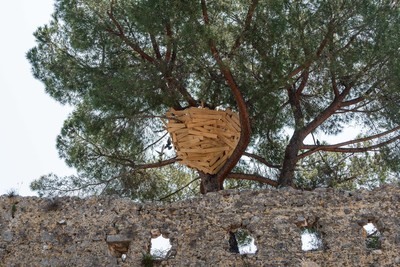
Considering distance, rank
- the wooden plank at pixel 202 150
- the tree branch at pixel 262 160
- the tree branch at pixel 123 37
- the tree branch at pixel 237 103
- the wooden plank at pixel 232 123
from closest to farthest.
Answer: the tree branch at pixel 237 103, the wooden plank at pixel 202 150, the wooden plank at pixel 232 123, the tree branch at pixel 123 37, the tree branch at pixel 262 160

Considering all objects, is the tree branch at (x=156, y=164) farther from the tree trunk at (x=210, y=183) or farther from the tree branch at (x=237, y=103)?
the tree branch at (x=237, y=103)

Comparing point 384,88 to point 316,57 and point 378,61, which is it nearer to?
point 378,61

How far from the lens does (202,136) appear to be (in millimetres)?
12469

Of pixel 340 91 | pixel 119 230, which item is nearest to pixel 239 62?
pixel 340 91

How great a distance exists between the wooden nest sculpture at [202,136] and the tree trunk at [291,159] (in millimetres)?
999

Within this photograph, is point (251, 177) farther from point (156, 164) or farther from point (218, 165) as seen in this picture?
point (156, 164)

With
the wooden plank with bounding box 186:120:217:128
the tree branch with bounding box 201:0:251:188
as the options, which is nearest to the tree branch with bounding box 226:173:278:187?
the tree branch with bounding box 201:0:251:188

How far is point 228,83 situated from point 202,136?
1.16 meters

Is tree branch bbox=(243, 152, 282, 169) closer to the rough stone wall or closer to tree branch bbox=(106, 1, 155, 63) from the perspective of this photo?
tree branch bbox=(106, 1, 155, 63)

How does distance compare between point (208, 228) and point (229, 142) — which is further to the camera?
point (229, 142)

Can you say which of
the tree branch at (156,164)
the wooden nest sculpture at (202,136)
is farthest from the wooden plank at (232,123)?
the tree branch at (156,164)

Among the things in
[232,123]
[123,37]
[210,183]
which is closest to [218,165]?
[210,183]

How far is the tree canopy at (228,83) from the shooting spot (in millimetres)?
11719

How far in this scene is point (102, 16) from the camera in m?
12.9
